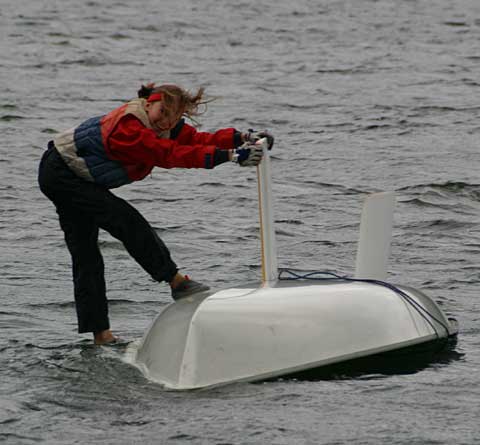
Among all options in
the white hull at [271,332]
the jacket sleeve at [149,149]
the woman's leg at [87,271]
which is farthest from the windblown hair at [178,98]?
the white hull at [271,332]

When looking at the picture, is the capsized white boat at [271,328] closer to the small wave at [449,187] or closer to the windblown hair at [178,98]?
the windblown hair at [178,98]

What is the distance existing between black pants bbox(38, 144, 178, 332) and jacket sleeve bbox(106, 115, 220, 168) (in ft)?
1.01

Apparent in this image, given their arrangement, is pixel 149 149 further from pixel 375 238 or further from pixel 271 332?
pixel 375 238

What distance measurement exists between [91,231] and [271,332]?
145 cm

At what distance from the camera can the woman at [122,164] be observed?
7344 millimetres

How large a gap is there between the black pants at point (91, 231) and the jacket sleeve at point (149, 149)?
1.01 feet

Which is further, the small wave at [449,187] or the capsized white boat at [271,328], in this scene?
the small wave at [449,187]

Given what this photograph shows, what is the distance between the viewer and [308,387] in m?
7.07

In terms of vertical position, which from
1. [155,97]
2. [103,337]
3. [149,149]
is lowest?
[103,337]

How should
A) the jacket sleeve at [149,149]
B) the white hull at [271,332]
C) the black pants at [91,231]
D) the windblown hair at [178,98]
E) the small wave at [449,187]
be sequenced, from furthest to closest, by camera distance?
the small wave at [449,187] → the black pants at [91,231] → the windblown hair at [178,98] → the jacket sleeve at [149,149] → the white hull at [271,332]

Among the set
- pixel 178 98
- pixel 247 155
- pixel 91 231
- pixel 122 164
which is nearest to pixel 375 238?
pixel 247 155

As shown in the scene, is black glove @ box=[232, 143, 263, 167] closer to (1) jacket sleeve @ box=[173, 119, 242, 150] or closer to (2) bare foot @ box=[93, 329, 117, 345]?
(1) jacket sleeve @ box=[173, 119, 242, 150]

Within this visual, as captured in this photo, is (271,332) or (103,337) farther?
(103,337)

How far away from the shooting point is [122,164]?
7.56 metres
